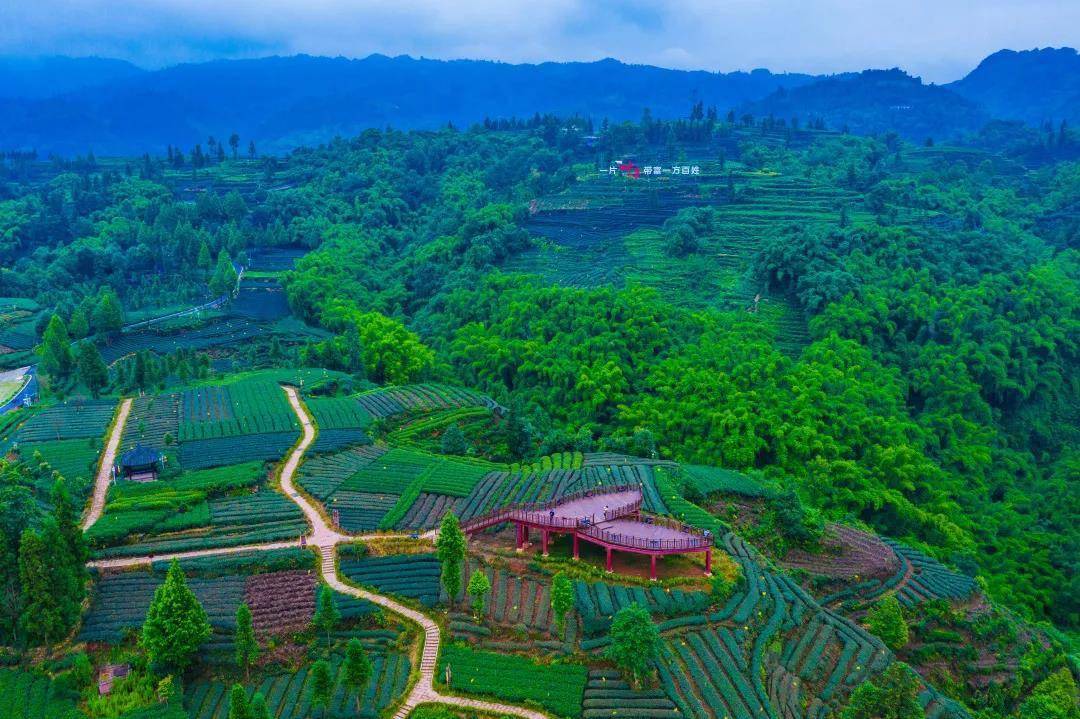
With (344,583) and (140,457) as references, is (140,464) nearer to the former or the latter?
(140,457)

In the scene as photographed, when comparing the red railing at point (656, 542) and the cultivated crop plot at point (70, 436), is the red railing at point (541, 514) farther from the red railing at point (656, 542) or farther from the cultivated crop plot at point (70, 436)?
the cultivated crop plot at point (70, 436)

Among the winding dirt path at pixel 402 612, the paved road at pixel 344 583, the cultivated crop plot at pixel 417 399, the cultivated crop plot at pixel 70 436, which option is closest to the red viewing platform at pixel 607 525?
the paved road at pixel 344 583

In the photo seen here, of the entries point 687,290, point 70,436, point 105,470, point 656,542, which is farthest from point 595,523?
point 687,290

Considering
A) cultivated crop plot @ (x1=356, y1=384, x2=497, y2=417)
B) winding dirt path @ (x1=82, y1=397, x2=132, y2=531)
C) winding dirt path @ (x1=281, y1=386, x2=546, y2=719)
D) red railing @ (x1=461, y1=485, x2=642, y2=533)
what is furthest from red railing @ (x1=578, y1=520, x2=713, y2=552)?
cultivated crop plot @ (x1=356, y1=384, x2=497, y2=417)

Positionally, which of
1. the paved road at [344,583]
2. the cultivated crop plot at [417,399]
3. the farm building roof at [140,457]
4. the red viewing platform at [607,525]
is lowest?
the cultivated crop plot at [417,399]

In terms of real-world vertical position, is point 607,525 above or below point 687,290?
below

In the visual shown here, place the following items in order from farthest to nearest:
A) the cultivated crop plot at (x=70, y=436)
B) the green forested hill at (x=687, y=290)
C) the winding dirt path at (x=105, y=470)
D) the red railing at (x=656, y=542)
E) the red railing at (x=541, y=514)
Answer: the green forested hill at (x=687, y=290)
the cultivated crop plot at (x=70, y=436)
the winding dirt path at (x=105, y=470)
the red railing at (x=541, y=514)
the red railing at (x=656, y=542)

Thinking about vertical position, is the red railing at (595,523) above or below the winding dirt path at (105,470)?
above

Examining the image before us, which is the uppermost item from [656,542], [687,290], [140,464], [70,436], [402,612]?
[687,290]
